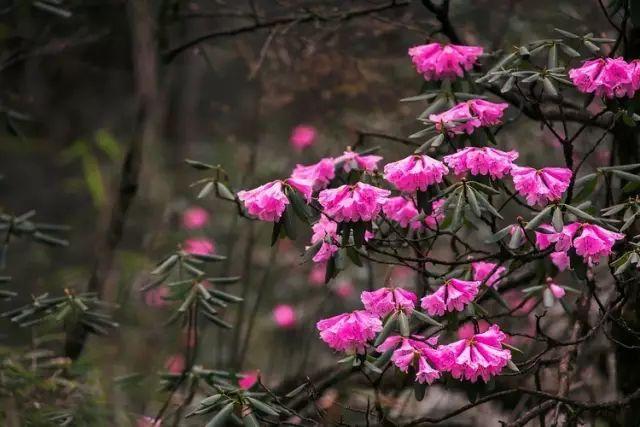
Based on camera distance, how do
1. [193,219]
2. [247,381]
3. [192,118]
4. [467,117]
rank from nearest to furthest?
[467,117]
[247,381]
[193,219]
[192,118]

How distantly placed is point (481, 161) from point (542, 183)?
13 cm

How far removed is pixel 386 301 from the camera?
1861 millimetres

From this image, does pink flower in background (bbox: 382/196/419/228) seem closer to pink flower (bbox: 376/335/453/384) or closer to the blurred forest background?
pink flower (bbox: 376/335/453/384)

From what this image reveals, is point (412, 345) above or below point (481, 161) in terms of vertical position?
below

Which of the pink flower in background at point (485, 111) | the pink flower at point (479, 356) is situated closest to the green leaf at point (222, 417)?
the pink flower at point (479, 356)

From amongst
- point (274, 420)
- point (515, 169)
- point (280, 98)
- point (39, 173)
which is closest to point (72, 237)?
point (39, 173)

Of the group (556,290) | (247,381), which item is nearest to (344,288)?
(247,381)

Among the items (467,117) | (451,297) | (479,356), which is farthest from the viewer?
(467,117)

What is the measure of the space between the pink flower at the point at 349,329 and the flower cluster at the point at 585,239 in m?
0.37

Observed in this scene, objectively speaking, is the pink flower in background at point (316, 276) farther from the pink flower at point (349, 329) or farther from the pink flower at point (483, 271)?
the pink flower at point (349, 329)

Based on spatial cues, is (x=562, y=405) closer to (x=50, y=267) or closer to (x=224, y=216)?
(x=50, y=267)

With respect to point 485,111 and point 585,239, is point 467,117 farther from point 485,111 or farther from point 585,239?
point 585,239

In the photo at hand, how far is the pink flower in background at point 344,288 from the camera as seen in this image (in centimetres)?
445

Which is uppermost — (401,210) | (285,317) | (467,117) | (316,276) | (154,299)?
(467,117)
